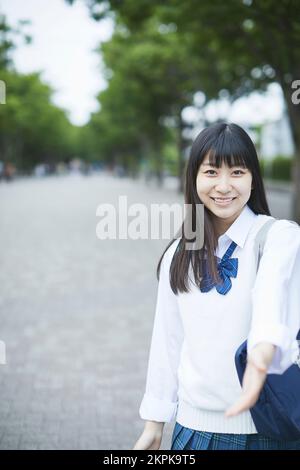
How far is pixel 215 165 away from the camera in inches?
65.5

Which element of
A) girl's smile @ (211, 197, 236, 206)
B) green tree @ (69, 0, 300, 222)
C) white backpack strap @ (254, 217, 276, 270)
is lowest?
white backpack strap @ (254, 217, 276, 270)

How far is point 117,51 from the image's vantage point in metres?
26.5

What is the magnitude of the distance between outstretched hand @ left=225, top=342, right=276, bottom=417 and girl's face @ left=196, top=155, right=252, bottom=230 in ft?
1.59

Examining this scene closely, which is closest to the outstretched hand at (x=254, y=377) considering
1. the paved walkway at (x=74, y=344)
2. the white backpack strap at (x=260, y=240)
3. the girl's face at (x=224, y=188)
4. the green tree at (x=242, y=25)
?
the white backpack strap at (x=260, y=240)

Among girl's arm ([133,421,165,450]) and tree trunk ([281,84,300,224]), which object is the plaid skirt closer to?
girl's arm ([133,421,165,450])

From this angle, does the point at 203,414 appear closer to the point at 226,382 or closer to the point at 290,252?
the point at 226,382

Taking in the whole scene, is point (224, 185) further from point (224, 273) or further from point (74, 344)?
point (74, 344)

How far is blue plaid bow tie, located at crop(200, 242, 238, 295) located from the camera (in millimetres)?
1606

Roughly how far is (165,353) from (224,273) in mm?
355

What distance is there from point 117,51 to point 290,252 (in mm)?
26327

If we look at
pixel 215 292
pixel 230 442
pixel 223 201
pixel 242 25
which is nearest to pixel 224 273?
pixel 215 292

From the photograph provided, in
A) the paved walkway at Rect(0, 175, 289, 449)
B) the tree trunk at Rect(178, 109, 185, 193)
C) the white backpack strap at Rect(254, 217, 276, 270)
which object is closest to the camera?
the white backpack strap at Rect(254, 217, 276, 270)

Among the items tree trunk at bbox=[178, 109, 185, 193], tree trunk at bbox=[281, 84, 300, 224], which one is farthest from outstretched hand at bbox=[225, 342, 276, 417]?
tree trunk at bbox=[178, 109, 185, 193]

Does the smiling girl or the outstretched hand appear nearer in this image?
the outstretched hand
